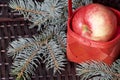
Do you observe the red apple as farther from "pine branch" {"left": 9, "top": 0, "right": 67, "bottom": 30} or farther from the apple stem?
"pine branch" {"left": 9, "top": 0, "right": 67, "bottom": 30}

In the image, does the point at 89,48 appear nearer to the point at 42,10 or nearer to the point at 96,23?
the point at 96,23

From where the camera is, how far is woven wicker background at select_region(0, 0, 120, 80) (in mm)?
757

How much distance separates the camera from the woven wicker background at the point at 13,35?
0.76 metres

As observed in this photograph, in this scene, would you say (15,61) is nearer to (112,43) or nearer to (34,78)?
(34,78)

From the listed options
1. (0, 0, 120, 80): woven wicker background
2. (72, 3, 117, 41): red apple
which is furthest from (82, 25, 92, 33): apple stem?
(0, 0, 120, 80): woven wicker background

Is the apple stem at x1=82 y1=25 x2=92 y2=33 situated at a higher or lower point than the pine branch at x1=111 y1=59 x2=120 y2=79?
higher

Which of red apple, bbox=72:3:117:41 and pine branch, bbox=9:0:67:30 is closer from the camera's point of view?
red apple, bbox=72:3:117:41

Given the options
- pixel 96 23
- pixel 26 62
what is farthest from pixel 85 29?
pixel 26 62

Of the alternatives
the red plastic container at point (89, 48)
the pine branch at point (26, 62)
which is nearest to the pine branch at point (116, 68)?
the red plastic container at point (89, 48)

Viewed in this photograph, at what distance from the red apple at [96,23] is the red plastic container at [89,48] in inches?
0.5

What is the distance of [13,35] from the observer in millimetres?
826

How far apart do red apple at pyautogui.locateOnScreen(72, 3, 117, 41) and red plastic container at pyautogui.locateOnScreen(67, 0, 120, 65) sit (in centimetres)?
1

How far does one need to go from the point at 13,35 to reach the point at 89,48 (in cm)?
21

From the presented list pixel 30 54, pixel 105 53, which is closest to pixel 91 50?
pixel 105 53
